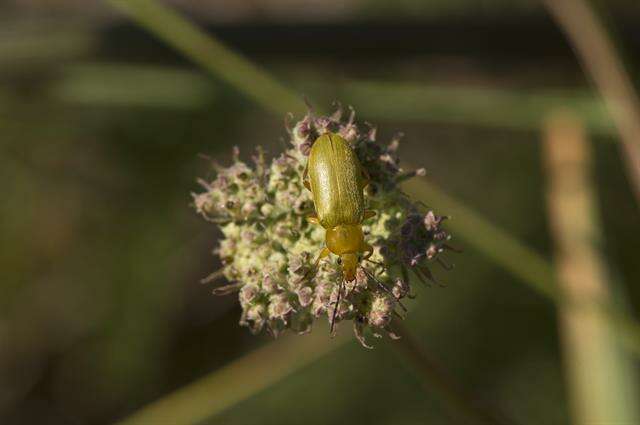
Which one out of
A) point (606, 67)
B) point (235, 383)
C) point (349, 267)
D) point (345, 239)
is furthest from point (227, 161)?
point (349, 267)

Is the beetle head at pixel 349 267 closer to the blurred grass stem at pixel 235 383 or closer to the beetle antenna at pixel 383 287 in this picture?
the beetle antenna at pixel 383 287

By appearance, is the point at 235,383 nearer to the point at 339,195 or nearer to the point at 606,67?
the point at 339,195

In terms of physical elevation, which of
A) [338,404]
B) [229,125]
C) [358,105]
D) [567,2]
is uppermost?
[229,125]

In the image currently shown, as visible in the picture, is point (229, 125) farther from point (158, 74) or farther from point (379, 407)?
point (379, 407)

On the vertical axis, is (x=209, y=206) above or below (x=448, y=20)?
below

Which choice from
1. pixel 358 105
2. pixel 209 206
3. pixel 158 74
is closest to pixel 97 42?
pixel 158 74

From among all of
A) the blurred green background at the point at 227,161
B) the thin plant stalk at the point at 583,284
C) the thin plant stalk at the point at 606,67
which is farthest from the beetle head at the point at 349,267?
the blurred green background at the point at 227,161

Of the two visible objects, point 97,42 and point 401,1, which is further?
point 401,1
